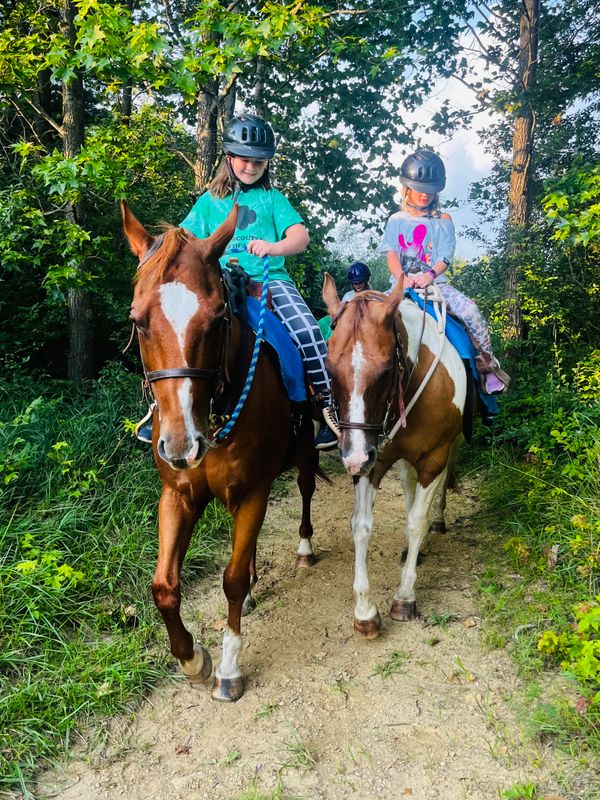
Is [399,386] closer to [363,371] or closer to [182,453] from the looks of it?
[363,371]

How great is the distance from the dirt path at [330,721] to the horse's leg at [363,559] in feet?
0.35

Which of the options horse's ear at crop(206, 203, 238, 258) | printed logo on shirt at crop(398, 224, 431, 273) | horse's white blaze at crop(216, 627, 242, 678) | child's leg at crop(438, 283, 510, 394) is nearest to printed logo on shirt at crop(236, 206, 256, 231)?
horse's ear at crop(206, 203, 238, 258)

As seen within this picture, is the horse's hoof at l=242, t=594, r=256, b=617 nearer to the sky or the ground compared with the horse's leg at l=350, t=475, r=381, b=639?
nearer to the ground

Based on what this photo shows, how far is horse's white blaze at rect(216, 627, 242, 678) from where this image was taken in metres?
2.91

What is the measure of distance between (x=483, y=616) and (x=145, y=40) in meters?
4.59

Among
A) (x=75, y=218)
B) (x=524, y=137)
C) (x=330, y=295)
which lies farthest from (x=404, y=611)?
(x=524, y=137)

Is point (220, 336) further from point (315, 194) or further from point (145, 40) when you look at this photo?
point (315, 194)

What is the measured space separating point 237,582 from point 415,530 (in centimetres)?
138

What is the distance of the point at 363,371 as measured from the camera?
9.41ft

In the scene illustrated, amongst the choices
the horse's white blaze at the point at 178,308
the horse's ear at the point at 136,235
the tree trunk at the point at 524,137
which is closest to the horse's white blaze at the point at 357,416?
the horse's white blaze at the point at 178,308

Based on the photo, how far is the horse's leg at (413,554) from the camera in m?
3.60

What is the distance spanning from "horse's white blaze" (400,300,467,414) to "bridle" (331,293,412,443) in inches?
10.1

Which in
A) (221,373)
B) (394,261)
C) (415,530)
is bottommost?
(415,530)

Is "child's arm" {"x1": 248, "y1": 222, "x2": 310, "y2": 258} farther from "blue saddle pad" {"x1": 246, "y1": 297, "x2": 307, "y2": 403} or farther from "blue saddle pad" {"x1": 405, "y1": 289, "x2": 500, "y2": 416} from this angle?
"blue saddle pad" {"x1": 405, "y1": 289, "x2": 500, "y2": 416}
